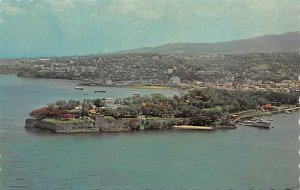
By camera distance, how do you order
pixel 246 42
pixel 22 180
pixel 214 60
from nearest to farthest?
pixel 22 180
pixel 246 42
pixel 214 60

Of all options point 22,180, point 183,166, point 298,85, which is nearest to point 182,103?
point 298,85

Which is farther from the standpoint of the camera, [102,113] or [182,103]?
[182,103]

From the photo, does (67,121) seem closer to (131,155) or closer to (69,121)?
(69,121)

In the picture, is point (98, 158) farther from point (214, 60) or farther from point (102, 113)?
point (214, 60)

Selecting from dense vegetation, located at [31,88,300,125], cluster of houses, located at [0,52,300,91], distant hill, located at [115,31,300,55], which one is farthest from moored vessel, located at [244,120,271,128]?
distant hill, located at [115,31,300,55]

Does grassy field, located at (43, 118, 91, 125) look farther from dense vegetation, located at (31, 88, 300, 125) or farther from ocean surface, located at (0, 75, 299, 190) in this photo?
ocean surface, located at (0, 75, 299, 190)

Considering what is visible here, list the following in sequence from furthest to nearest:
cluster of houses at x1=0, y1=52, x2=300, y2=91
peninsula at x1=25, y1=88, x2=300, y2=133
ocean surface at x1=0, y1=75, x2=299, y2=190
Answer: cluster of houses at x1=0, y1=52, x2=300, y2=91 < peninsula at x1=25, y1=88, x2=300, y2=133 < ocean surface at x1=0, y1=75, x2=299, y2=190
